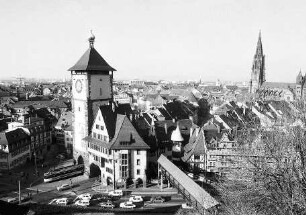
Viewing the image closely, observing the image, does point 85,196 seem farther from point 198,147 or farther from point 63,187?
point 198,147

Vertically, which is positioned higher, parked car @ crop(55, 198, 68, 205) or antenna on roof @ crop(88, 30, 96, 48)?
antenna on roof @ crop(88, 30, 96, 48)

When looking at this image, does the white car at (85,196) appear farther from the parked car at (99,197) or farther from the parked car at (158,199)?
the parked car at (158,199)

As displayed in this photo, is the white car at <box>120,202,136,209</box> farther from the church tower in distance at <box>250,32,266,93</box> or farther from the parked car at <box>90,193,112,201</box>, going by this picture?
the church tower in distance at <box>250,32,266,93</box>

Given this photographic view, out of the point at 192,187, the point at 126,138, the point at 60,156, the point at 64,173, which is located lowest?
the point at 64,173

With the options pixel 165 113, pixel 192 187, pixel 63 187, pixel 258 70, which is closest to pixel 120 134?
pixel 63 187

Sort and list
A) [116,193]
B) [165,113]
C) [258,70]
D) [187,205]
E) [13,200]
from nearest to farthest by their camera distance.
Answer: [187,205]
[13,200]
[116,193]
[165,113]
[258,70]

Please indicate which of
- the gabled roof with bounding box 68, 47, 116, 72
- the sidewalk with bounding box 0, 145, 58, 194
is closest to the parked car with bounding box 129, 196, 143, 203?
the sidewalk with bounding box 0, 145, 58, 194

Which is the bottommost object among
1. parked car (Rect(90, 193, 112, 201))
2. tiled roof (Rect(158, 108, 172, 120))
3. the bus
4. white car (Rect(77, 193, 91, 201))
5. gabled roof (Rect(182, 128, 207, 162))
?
parked car (Rect(90, 193, 112, 201))

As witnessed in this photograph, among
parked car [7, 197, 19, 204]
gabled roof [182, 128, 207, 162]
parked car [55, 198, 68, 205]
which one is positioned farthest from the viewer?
gabled roof [182, 128, 207, 162]
